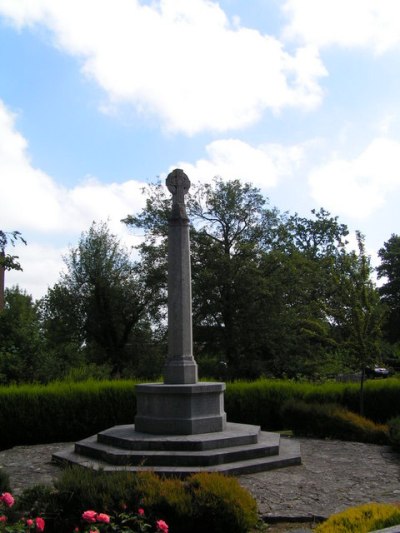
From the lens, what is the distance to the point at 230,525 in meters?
5.45

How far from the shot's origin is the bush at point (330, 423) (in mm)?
11969

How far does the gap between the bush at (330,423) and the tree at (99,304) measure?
770 inches

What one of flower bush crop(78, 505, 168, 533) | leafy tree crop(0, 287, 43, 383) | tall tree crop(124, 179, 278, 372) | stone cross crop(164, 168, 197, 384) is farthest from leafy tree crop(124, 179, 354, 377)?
flower bush crop(78, 505, 168, 533)

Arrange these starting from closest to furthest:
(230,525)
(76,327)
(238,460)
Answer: (230,525), (238,460), (76,327)

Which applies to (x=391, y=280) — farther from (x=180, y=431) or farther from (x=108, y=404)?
(x=180, y=431)

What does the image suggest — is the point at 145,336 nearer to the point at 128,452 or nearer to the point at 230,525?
the point at 128,452

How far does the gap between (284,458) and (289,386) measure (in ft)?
19.9

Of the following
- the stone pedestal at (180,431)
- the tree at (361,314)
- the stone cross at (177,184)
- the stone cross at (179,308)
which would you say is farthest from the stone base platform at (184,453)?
the tree at (361,314)

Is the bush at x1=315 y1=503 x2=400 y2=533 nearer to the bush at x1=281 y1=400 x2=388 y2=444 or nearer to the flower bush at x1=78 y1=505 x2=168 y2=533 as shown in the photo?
the flower bush at x1=78 y1=505 x2=168 y2=533

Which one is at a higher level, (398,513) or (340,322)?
(340,322)

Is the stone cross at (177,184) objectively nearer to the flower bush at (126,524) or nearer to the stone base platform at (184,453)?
the stone base platform at (184,453)

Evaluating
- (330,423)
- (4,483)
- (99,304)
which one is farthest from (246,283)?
(4,483)

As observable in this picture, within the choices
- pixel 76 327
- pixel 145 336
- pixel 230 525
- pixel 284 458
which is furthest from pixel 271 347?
pixel 230 525

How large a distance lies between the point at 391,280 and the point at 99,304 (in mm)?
26213
